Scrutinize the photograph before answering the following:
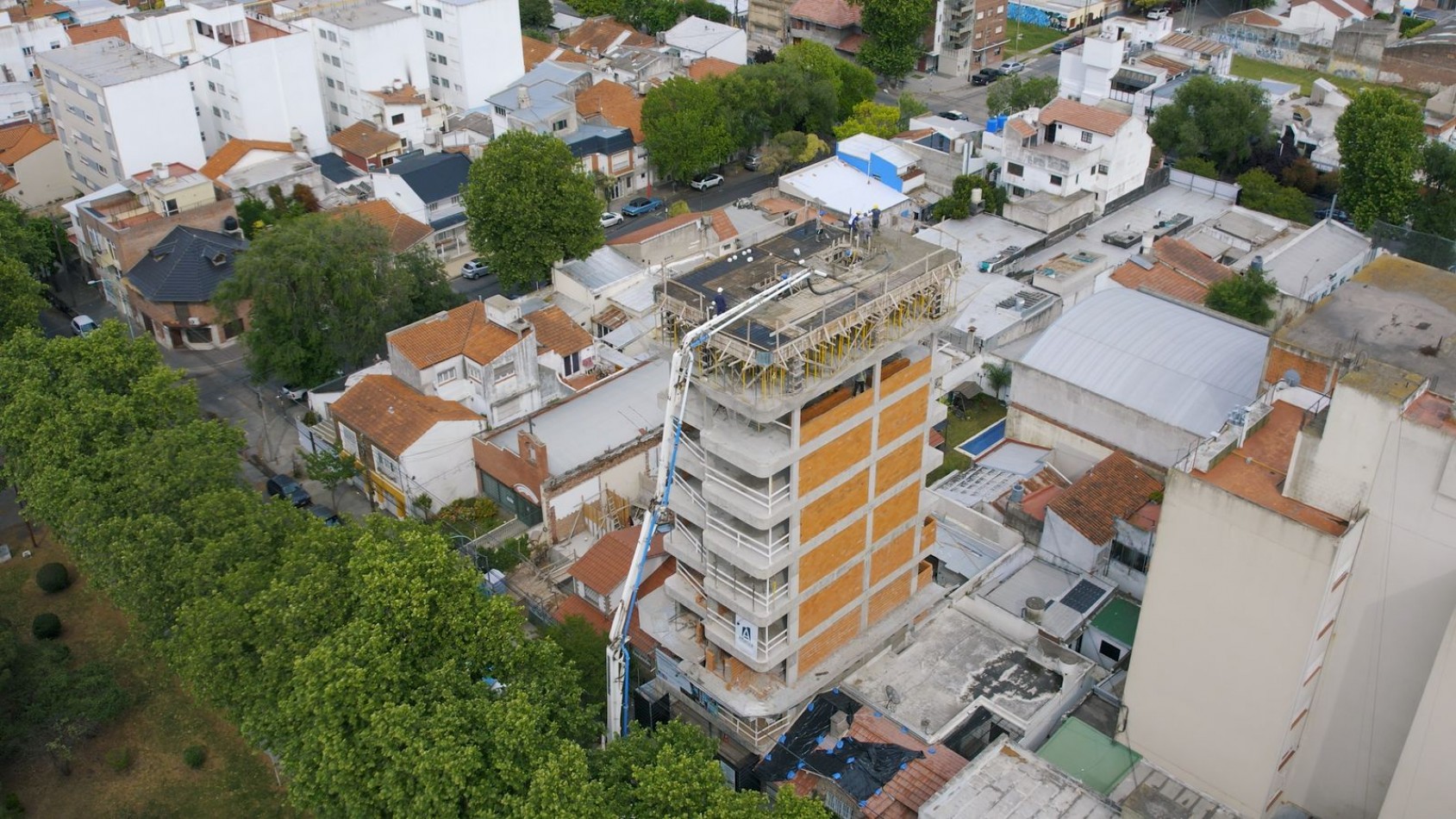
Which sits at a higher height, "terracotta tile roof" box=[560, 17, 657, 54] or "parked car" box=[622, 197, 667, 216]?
"terracotta tile roof" box=[560, 17, 657, 54]

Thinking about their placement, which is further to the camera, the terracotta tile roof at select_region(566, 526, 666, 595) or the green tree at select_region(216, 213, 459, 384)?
the green tree at select_region(216, 213, 459, 384)

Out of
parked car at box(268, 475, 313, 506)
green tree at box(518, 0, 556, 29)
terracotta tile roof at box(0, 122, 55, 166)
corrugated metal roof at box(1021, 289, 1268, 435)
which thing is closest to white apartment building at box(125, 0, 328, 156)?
terracotta tile roof at box(0, 122, 55, 166)

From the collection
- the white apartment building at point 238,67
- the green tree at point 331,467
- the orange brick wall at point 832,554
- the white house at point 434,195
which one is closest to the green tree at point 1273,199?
the white house at point 434,195

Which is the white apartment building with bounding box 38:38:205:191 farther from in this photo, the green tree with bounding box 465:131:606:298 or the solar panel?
the solar panel

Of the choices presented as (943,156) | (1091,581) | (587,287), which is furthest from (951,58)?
(1091,581)

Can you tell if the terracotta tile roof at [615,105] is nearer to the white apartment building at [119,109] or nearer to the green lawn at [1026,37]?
the white apartment building at [119,109]

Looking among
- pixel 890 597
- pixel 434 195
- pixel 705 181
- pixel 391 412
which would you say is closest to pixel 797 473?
pixel 890 597
